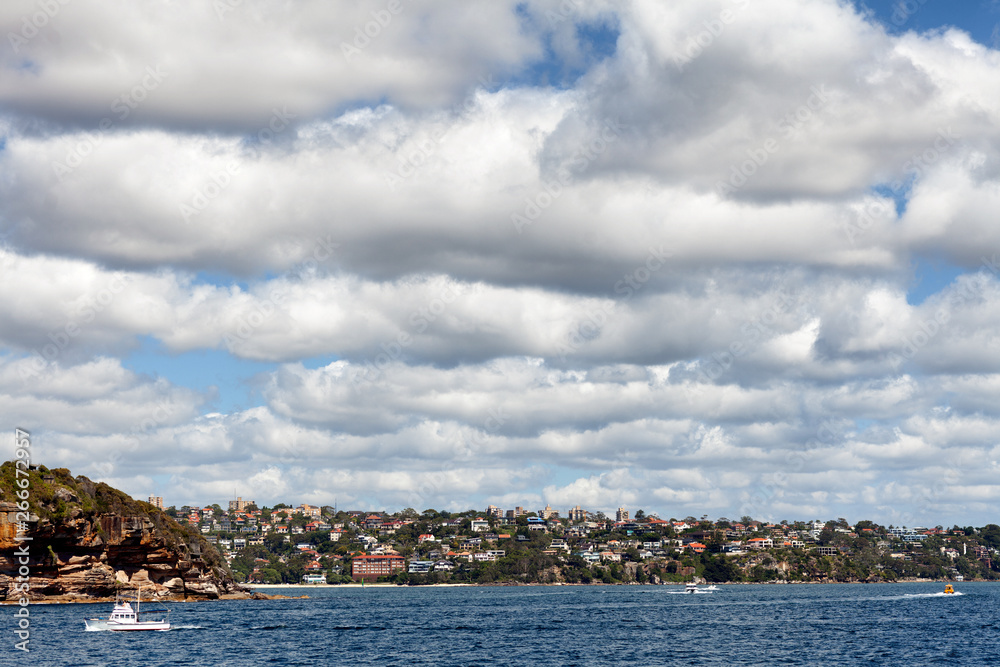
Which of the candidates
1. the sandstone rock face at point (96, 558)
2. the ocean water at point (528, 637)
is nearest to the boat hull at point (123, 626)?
the ocean water at point (528, 637)

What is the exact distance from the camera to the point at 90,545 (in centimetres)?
14612

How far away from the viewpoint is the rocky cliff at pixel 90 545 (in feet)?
444

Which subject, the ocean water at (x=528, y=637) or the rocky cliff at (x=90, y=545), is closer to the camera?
the ocean water at (x=528, y=637)

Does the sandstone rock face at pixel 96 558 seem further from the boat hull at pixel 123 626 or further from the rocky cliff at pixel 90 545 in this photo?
the boat hull at pixel 123 626

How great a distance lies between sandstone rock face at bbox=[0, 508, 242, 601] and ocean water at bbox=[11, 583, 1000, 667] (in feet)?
13.9

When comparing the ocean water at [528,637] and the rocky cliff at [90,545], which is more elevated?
the rocky cliff at [90,545]

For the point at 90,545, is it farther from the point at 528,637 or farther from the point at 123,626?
the point at 528,637

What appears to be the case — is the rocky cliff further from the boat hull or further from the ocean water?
the boat hull

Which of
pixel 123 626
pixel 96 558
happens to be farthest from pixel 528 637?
pixel 96 558

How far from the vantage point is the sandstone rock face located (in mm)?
135500

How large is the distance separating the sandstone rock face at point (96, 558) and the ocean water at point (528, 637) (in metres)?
4.24

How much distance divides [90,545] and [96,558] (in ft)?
15.8

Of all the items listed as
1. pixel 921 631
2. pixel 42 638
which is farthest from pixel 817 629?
pixel 42 638

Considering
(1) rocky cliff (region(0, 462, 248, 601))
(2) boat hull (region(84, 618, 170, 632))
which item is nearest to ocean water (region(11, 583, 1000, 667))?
(2) boat hull (region(84, 618, 170, 632))
